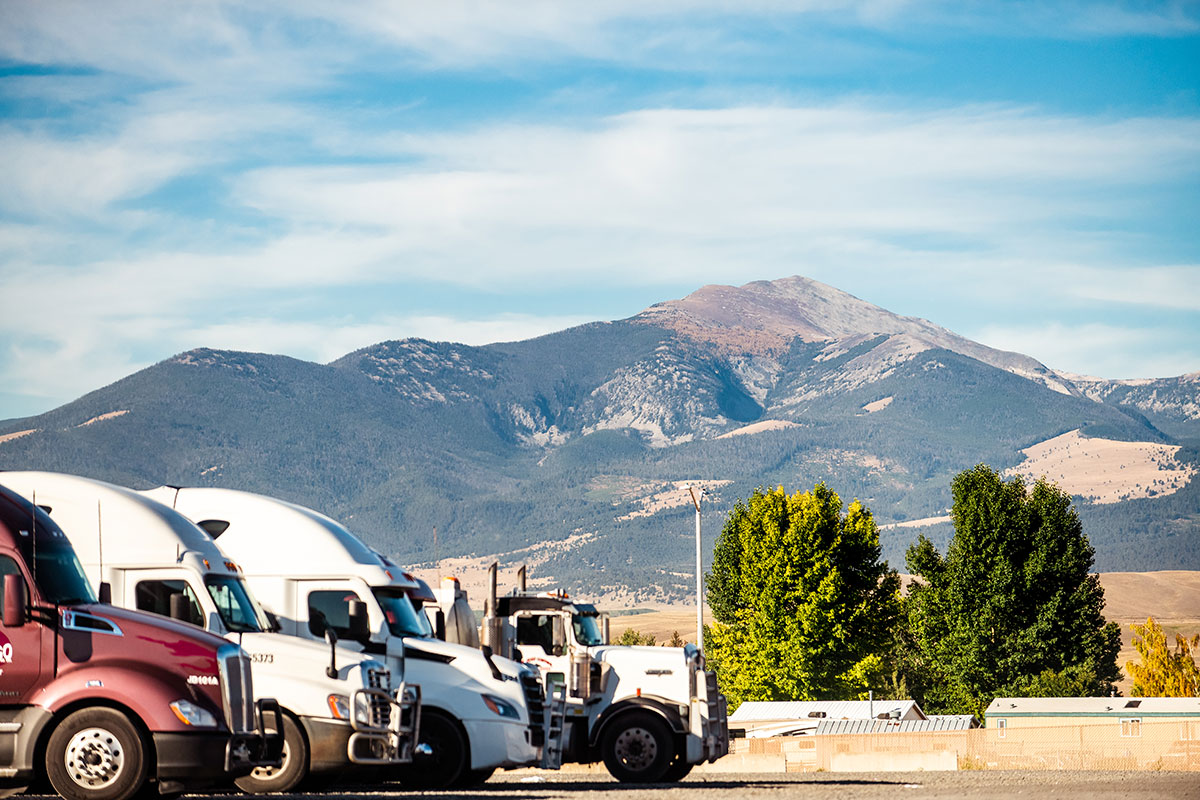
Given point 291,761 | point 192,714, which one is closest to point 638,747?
point 291,761

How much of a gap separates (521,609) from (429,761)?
18.4ft

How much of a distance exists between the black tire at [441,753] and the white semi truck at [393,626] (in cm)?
1

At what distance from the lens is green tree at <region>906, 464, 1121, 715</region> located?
2662 inches

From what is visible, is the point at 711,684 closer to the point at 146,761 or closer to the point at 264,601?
the point at 264,601

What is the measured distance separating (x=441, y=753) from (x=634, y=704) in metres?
4.98

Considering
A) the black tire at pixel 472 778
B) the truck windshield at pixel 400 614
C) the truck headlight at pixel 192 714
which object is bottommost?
the black tire at pixel 472 778

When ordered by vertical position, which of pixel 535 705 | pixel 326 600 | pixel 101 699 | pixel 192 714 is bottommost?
pixel 535 705

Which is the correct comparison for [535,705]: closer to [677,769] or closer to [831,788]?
[677,769]

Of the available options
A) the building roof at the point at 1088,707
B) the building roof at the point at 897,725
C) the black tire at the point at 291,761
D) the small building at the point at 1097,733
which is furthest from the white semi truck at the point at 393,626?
the building roof at the point at 1088,707

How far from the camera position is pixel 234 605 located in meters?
19.9

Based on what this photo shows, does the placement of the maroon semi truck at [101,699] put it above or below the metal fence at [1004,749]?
above

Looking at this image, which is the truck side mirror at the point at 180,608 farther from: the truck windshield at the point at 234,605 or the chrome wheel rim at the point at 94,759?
the chrome wheel rim at the point at 94,759

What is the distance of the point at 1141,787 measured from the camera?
2323 centimetres

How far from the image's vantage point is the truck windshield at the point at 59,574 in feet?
53.1
